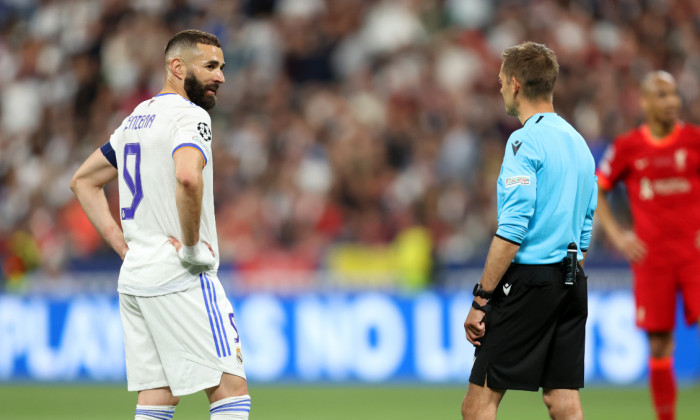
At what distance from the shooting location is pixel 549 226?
5.11 meters

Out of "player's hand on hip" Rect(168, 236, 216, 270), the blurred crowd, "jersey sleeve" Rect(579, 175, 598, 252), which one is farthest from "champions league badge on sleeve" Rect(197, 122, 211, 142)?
the blurred crowd

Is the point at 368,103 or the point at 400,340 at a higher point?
the point at 368,103

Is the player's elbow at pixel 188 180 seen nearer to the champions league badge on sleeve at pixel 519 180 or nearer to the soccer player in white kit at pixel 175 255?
the soccer player in white kit at pixel 175 255

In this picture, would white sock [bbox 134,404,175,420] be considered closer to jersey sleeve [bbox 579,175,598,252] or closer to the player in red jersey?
jersey sleeve [bbox 579,175,598,252]

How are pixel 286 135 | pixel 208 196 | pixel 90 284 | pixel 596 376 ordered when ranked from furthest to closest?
pixel 286 135, pixel 90 284, pixel 596 376, pixel 208 196

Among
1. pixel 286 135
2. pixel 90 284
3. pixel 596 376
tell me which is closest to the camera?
pixel 596 376

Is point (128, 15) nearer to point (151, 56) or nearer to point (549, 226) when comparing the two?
point (151, 56)

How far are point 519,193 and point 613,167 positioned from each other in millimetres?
3327

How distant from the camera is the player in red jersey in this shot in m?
7.75

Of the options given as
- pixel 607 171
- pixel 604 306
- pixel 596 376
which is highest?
pixel 607 171

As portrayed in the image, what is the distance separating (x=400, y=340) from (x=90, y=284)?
3.88m

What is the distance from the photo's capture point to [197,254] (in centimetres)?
491

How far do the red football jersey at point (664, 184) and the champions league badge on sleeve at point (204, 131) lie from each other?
4085mm

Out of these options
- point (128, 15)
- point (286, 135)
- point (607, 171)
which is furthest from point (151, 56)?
point (607, 171)
